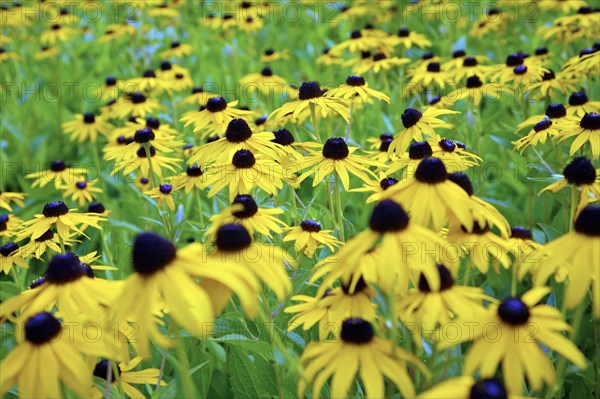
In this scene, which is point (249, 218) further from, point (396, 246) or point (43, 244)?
point (43, 244)

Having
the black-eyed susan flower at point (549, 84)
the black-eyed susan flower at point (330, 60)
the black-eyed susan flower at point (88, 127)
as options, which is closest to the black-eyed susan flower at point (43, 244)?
the black-eyed susan flower at point (88, 127)

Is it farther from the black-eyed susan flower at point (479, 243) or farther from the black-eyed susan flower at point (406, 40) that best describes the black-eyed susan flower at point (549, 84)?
the black-eyed susan flower at point (479, 243)

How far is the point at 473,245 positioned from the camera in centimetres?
157

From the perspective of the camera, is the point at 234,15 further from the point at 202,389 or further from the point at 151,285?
the point at 151,285

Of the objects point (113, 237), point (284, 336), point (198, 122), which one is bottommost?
point (113, 237)

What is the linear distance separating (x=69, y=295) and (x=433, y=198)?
819 millimetres

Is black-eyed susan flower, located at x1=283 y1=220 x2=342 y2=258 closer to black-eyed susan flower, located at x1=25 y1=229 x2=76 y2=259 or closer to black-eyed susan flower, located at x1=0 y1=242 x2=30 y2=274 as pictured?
black-eyed susan flower, located at x1=25 y1=229 x2=76 y2=259

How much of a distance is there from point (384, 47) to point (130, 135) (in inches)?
79.8

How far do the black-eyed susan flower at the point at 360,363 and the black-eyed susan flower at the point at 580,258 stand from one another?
12.5 inches

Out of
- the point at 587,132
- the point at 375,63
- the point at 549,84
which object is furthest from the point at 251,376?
the point at 375,63

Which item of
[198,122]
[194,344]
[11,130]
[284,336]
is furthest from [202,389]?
[11,130]

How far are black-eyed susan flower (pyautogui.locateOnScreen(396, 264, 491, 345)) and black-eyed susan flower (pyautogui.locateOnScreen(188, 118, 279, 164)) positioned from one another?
3.20ft

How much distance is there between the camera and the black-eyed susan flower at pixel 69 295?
1.36 meters

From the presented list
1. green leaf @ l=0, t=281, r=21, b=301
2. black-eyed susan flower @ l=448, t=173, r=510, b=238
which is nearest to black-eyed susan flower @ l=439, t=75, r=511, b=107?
black-eyed susan flower @ l=448, t=173, r=510, b=238
